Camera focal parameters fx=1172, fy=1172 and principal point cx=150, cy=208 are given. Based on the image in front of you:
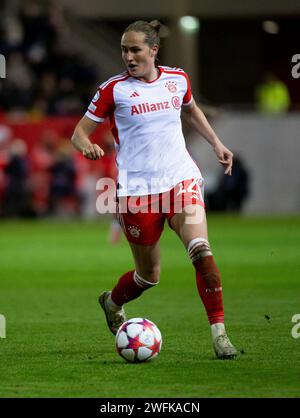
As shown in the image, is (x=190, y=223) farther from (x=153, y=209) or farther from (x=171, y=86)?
(x=171, y=86)

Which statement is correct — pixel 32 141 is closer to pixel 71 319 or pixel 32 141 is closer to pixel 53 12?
pixel 53 12

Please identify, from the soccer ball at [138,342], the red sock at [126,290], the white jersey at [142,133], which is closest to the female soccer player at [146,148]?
the white jersey at [142,133]

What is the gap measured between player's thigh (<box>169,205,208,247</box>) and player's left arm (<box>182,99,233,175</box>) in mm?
500

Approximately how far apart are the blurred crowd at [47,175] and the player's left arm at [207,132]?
58.4 feet

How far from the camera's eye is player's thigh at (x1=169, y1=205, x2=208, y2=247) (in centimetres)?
843

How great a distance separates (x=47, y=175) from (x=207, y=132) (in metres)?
18.8

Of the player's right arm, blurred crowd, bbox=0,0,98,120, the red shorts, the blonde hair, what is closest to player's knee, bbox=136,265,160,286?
the red shorts

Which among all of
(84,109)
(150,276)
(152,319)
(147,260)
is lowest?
(84,109)

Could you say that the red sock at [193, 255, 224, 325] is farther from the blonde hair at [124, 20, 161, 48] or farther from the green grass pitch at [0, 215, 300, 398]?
the blonde hair at [124, 20, 161, 48]

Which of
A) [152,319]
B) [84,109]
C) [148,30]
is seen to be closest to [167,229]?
[84,109]

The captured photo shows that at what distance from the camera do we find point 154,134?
8.64 metres

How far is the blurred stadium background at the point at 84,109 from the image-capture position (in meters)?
27.5

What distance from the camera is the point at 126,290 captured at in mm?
9219

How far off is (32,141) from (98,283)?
1414 centimetres
